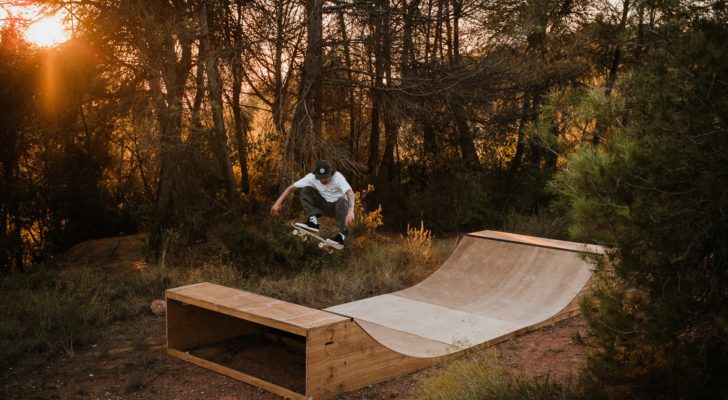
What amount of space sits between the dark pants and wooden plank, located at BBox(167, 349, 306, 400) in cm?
239

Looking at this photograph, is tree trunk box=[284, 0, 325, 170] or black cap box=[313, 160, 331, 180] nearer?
black cap box=[313, 160, 331, 180]

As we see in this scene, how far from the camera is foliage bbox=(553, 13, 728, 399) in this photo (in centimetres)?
368

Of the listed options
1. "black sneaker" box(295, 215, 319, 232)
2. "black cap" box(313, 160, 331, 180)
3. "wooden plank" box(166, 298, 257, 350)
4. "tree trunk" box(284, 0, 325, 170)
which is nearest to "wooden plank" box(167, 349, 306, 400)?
"wooden plank" box(166, 298, 257, 350)

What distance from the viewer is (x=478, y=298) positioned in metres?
8.34

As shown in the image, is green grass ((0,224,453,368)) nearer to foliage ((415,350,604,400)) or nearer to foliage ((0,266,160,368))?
foliage ((0,266,160,368))

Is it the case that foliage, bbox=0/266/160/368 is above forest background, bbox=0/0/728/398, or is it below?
below

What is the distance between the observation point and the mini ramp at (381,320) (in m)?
5.32

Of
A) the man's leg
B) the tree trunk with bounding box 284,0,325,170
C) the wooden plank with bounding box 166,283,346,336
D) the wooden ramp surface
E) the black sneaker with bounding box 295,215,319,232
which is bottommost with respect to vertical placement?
the wooden ramp surface

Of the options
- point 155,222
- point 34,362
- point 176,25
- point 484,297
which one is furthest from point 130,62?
point 484,297

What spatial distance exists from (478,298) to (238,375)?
375 centimetres

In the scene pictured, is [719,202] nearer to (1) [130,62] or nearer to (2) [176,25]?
(2) [176,25]

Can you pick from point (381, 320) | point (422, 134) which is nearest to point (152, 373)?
point (381, 320)

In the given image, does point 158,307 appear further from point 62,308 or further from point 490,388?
point 490,388

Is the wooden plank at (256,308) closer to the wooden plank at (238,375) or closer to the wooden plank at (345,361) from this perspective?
the wooden plank at (345,361)
